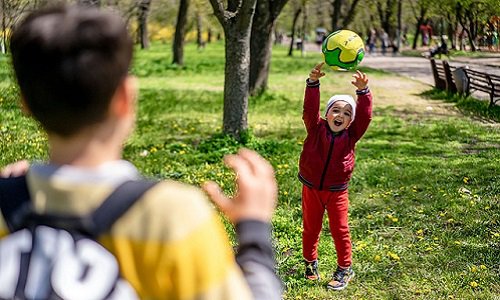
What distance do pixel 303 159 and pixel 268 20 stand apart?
990 cm

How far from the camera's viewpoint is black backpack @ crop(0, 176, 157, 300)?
1.36 meters

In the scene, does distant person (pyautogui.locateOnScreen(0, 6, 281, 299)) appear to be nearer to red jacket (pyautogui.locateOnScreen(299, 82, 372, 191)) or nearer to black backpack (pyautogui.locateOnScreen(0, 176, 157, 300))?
black backpack (pyautogui.locateOnScreen(0, 176, 157, 300))

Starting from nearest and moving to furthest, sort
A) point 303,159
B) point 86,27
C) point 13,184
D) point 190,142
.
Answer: point 86,27 → point 13,184 → point 303,159 → point 190,142

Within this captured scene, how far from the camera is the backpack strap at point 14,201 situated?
1447 millimetres

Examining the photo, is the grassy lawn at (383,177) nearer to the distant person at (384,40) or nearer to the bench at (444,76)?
the bench at (444,76)

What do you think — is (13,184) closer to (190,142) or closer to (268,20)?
(190,142)

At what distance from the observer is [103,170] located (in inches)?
54.6

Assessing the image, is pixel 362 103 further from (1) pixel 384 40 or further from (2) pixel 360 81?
(1) pixel 384 40

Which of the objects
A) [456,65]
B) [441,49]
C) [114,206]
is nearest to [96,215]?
[114,206]

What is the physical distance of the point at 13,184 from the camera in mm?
1481

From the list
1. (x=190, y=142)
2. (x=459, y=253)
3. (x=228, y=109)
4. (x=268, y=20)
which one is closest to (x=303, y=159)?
(x=459, y=253)

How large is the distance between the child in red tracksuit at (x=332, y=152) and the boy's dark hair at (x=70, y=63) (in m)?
3.40

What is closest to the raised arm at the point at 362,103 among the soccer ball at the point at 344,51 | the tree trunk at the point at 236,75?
the soccer ball at the point at 344,51

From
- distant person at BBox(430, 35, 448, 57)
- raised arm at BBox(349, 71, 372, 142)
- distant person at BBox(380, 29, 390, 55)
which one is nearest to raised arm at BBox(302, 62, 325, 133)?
raised arm at BBox(349, 71, 372, 142)
